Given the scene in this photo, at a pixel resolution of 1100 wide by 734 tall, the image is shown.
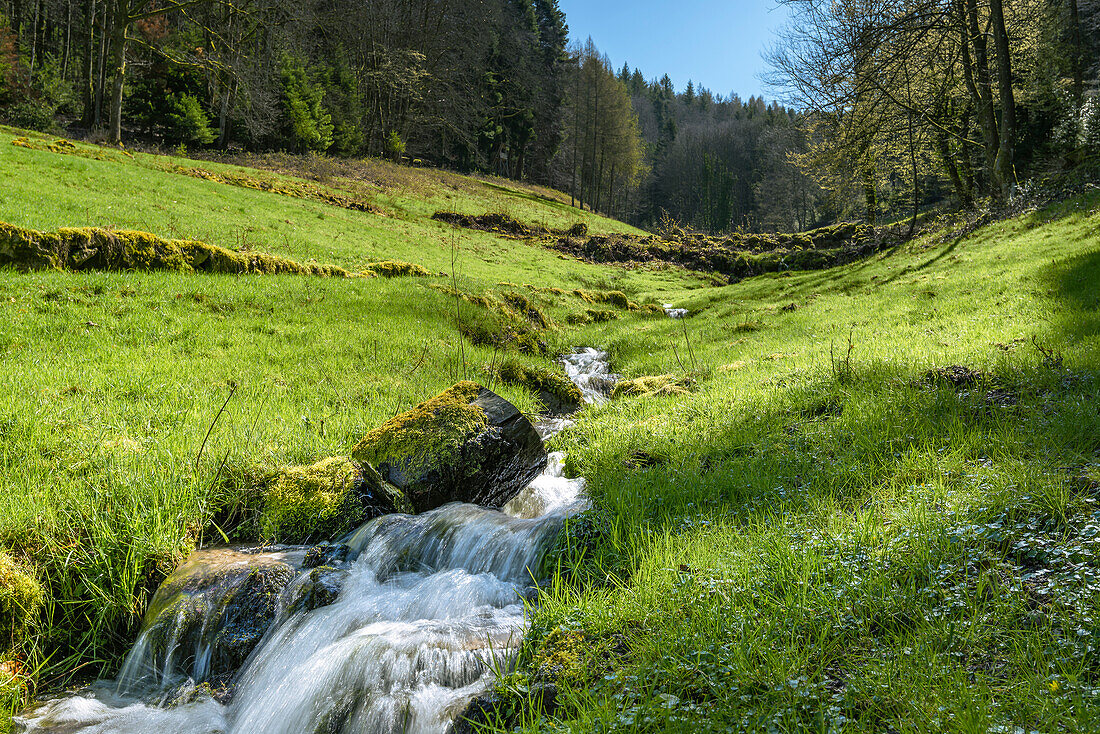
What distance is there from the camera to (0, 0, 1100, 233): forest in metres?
15.7

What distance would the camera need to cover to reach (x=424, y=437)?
523cm

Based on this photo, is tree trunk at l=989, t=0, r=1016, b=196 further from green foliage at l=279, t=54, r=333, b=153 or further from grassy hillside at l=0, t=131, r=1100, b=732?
green foliage at l=279, t=54, r=333, b=153

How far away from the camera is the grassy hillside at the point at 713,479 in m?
2.06

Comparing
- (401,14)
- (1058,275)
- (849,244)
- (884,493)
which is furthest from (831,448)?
(401,14)

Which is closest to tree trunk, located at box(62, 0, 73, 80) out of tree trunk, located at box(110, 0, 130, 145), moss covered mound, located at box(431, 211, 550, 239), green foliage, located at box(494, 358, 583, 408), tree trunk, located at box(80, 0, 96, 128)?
tree trunk, located at box(80, 0, 96, 128)

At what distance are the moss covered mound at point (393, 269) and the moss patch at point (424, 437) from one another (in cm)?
1034

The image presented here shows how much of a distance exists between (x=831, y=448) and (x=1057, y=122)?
30.5 meters

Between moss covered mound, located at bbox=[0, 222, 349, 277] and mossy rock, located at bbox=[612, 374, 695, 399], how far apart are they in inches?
354

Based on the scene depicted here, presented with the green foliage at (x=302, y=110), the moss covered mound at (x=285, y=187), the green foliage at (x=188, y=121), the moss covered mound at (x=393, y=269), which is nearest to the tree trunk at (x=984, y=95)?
the moss covered mound at (x=393, y=269)

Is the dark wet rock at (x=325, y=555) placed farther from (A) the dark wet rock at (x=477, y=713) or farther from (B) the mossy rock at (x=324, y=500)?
(A) the dark wet rock at (x=477, y=713)

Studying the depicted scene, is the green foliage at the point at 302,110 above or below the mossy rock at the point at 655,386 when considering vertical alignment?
above

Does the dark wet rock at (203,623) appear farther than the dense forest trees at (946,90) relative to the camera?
No

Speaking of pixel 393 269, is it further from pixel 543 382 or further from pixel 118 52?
pixel 118 52

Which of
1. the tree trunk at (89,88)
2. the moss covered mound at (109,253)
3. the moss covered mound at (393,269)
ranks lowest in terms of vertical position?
the moss covered mound at (109,253)
